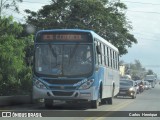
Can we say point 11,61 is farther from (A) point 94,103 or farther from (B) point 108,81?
(A) point 94,103

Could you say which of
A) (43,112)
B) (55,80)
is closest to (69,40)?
(55,80)

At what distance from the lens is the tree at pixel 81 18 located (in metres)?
55.0

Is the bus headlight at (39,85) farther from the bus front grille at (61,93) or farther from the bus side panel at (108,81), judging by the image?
the bus side panel at (108,81)

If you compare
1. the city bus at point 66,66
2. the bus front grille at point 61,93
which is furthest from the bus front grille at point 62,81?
the bus front grille at point 61,93

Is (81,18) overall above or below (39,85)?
above

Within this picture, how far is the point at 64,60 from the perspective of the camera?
21781 mm

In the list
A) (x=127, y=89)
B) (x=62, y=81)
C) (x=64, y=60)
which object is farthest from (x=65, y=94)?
(x=127, y=89)

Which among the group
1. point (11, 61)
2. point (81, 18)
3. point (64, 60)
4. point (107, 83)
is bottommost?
point (107, 83)

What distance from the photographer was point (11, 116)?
16.7 metres

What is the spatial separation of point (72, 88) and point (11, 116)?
16.9 feet

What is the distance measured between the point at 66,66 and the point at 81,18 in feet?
114

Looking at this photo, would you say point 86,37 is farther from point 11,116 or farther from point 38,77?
point 11,116

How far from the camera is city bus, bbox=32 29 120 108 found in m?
21.5

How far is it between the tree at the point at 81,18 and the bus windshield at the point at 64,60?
31.7 meters
